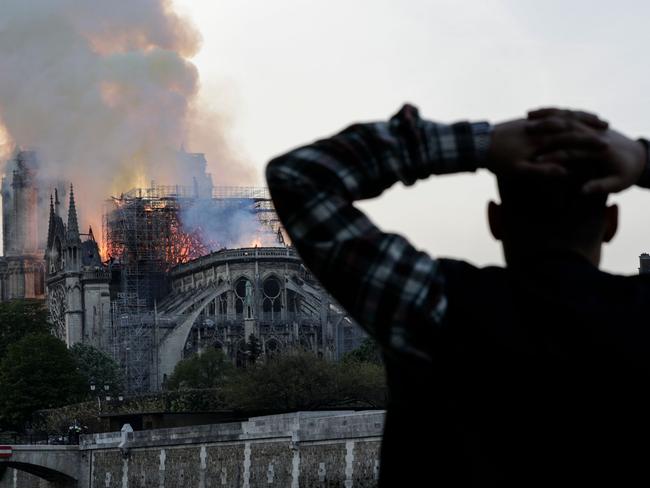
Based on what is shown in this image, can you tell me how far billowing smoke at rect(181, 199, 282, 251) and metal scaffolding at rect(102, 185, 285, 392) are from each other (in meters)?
0.07

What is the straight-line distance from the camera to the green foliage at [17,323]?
100938mm

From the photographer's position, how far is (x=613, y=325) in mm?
3105

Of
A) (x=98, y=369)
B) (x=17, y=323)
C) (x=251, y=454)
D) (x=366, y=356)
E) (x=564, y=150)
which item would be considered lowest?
(x=251, y=454)

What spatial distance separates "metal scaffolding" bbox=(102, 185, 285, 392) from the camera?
105 metres

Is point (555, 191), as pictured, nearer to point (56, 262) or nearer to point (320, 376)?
point (320, 376)

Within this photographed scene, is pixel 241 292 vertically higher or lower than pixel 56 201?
lower

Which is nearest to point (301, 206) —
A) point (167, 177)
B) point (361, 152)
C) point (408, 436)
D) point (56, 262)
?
point (361, 152)


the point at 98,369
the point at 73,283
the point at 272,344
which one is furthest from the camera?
the point at 73,283

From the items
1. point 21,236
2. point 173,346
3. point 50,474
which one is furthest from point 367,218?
point 21,236

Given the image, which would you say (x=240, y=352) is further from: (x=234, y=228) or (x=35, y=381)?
(x=234, y=228)

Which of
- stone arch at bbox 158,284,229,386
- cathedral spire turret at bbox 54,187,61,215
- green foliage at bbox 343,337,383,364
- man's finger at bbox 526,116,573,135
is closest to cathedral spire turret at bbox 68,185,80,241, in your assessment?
cathedral spire turret at bbox 54,187,61,215

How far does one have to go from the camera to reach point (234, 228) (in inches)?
4624

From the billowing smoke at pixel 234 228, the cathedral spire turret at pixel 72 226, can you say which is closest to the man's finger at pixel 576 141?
the billowing smoke at pixel 234 228

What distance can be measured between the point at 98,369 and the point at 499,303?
86.4 meters
